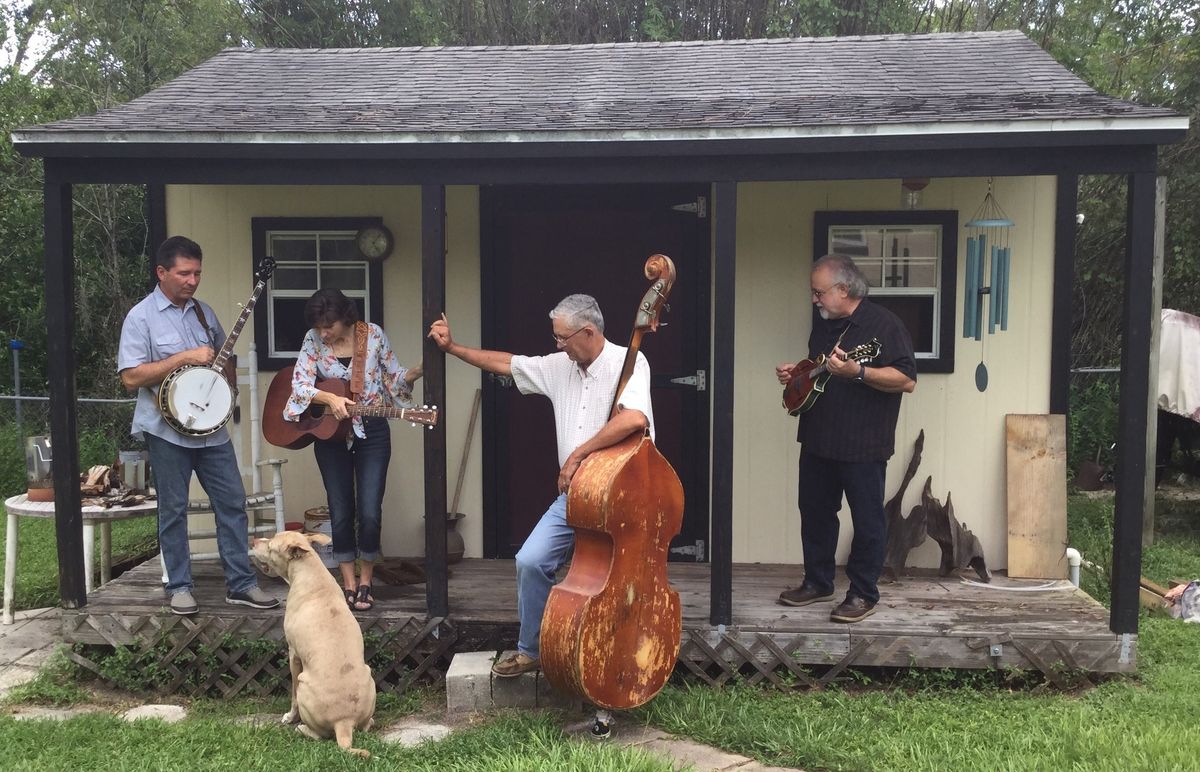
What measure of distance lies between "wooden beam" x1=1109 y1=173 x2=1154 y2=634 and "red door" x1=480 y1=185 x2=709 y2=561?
2.37 meters

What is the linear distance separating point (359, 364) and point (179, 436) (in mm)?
968

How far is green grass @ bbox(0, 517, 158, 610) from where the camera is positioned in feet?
22.0

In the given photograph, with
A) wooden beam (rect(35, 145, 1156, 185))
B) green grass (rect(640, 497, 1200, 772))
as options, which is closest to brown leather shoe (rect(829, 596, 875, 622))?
green grass (rect(640, 497, 1200, 772))

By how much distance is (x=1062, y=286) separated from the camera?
6055 millimetres

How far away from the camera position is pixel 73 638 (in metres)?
5.10

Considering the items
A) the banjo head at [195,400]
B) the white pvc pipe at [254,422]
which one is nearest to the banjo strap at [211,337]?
the banjo head at [195,400]

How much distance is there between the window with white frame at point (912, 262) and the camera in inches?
240

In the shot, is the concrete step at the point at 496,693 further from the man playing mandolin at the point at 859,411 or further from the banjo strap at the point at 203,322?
the banjo strap at the point at 203,322

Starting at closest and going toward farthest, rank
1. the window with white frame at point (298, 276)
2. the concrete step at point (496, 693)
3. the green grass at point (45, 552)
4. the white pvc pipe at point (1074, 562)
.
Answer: the concrete step at point (496, 693)
the white pvc pipe at point (1074, 562)
the window with white frame at point (298, 276)
the green grass at point (45, 552)

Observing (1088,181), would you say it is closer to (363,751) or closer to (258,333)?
(258,333)

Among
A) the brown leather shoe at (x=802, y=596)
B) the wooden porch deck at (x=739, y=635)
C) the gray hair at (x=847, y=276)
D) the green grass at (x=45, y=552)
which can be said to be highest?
the gray hair at (x=847, y=276)

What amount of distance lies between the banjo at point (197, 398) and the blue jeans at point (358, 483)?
0.53 metres

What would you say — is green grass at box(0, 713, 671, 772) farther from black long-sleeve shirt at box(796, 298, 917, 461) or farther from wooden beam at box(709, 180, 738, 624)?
black long-sleeve shirt at box(796, 298, 917, 461)

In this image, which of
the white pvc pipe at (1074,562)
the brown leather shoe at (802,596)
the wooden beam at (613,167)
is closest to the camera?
the wooden beam at (613,167)
